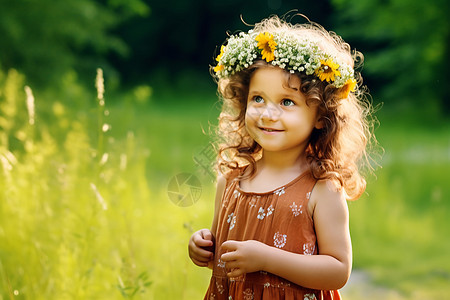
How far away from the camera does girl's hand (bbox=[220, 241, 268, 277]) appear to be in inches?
69.6

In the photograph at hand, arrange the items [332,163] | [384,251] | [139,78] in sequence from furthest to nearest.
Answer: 1. [139,78]
2. [384,251]
3. [332,163]

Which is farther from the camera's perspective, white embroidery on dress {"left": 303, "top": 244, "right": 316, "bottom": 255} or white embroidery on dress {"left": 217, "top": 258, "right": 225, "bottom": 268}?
white embroidery on dress {"left": 217, "top": 258, "right": 225, "bottom": 268}

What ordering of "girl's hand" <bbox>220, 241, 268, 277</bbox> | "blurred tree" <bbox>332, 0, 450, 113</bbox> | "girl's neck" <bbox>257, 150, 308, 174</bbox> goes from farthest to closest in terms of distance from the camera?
1. "blurred tree" <bbox>332, 0, 450, 113</bbox>
2. "girl's neck" <bbox>257, 150, 308, 174</bbox>
3. "girl's hand" <bbox>220, 241, 268, 277</bbox>

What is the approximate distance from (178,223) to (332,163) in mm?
1768

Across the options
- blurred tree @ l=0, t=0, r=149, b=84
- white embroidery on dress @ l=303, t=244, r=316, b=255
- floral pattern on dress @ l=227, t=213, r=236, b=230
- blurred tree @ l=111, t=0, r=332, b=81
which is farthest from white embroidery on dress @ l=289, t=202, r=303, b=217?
blurred tree @ l=111, t=0, r=332, b=81

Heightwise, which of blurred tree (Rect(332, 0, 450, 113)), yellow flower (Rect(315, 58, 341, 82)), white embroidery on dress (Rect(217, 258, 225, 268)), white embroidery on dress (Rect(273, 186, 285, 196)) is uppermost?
blurred tree (Rect(332, 0, 450, 113))

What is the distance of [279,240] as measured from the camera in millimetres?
1864

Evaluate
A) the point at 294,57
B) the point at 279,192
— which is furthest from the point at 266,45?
the point at 279,192

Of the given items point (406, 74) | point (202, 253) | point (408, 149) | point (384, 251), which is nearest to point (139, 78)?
point (406, 74)

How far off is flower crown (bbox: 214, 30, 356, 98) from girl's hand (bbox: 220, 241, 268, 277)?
0.56 metres

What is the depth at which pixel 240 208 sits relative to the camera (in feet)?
6.50

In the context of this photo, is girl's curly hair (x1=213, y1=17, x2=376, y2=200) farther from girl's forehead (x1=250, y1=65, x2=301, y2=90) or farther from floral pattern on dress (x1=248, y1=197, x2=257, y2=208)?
floral pattern on dress (x1=248, y1=197, x2=257, y2=208)

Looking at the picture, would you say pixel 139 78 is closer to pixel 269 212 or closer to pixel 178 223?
pixel 178 223

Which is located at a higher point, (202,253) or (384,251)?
(384,251)
